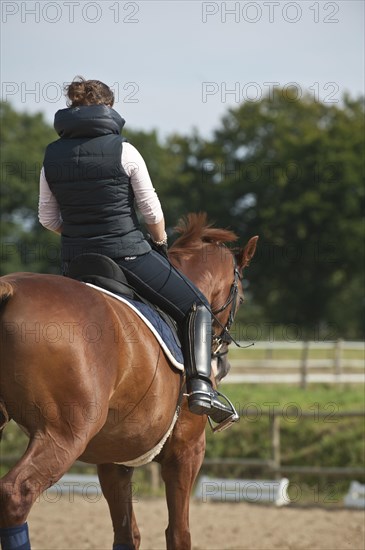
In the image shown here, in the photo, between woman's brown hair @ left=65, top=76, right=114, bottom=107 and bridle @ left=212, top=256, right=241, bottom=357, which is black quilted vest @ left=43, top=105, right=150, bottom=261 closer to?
woman's brown hair @ left=65, top=76, right=114, bottom=107

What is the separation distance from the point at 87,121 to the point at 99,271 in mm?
911

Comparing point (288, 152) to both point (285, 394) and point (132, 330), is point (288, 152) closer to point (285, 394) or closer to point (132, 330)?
point (285, 394)

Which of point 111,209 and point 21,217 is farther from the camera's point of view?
point 21,217

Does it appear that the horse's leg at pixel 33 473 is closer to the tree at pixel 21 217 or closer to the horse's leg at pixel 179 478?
the horse's leg at pixel 179 478

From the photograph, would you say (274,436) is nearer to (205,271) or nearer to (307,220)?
(205,271)

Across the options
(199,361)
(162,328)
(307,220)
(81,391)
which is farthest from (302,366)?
(307,220)

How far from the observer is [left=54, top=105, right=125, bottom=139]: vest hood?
489 centimetres

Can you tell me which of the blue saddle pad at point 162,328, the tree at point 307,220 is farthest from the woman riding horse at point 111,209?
the tree at point 307,220

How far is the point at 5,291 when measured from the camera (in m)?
4.20

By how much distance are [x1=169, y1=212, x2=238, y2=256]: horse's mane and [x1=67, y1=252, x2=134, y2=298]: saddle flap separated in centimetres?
112

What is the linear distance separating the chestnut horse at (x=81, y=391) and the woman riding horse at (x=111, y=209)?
313mm

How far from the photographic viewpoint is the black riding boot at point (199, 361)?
204 inches

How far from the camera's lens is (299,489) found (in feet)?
42.3

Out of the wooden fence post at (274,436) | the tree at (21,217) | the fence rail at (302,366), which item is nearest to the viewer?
the wooden fence post at (274,436)
